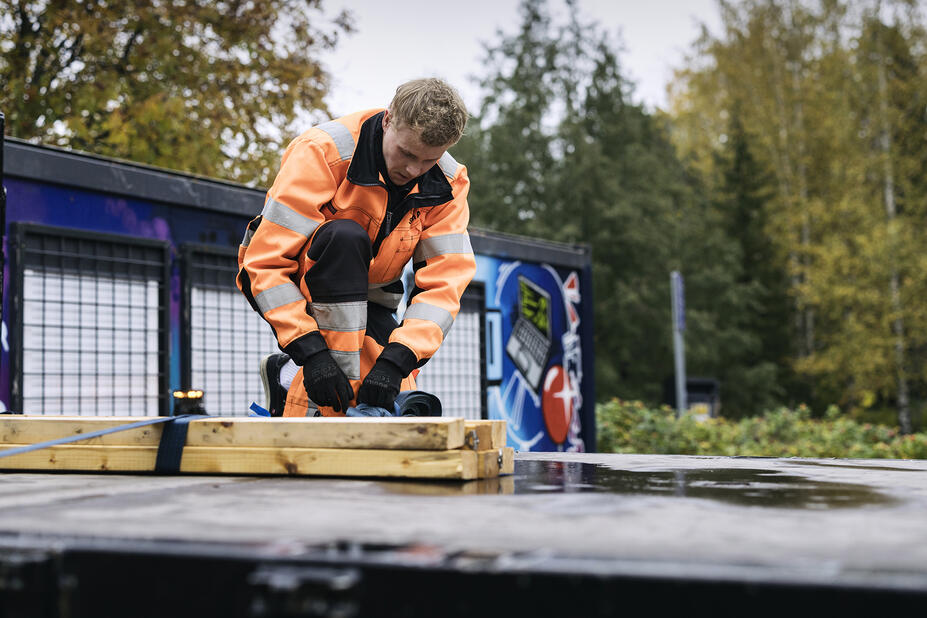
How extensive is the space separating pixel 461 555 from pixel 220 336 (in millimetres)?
4887

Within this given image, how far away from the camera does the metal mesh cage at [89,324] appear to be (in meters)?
4.94

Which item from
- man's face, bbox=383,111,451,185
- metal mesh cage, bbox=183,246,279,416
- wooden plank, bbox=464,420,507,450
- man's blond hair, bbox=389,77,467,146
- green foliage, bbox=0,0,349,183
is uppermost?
green foliage, bbox=0,0,349,183

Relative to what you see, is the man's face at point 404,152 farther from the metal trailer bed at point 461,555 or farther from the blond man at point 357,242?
the metal trailer bed at point 461,555

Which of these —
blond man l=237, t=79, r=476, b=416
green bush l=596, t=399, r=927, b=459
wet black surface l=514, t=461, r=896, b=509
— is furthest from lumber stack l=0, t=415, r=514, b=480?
green bush l=596, t=399, r=927, b=459

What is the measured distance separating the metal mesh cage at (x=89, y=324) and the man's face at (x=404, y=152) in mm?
2506

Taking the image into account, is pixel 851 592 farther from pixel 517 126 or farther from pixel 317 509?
pixel 517 126

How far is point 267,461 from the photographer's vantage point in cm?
260

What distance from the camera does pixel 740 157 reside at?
93.6 feet

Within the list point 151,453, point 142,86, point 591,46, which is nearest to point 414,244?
point 151,453

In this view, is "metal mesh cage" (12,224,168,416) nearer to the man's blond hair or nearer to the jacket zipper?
the jacket zipper

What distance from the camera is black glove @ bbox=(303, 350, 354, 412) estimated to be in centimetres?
328

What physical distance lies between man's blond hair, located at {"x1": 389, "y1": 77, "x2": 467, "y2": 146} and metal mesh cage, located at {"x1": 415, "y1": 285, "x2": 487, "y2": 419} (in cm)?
420

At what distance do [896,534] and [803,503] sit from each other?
0.41 meters

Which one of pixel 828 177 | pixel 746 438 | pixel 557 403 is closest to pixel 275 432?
pixel 557 403
